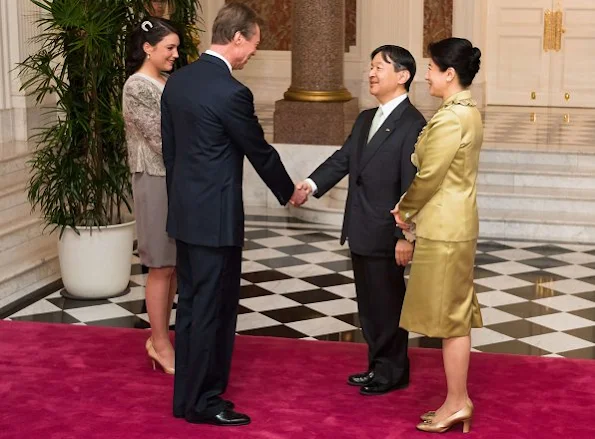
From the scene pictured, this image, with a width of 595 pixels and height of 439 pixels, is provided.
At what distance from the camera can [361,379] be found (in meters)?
5.61

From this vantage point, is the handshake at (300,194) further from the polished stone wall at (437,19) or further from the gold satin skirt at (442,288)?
the polished stone wall at (437,19)

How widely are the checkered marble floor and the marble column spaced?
1867 millimetres

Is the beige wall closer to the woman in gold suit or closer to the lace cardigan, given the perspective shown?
the lace cardigan

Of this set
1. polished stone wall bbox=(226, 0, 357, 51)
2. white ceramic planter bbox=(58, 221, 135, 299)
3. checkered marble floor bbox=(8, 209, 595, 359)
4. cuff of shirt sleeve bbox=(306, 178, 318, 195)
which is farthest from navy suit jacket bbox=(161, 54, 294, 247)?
polished stone wall bbox=(226, 0, 357, 51)

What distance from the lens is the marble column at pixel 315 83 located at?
1098 centimetres

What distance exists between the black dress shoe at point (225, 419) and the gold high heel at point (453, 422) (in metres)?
0.77

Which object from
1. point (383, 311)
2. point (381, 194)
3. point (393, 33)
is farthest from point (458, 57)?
point (393, 33)

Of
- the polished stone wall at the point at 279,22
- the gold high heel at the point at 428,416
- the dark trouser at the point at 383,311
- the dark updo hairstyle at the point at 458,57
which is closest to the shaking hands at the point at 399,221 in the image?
the dark trouser at the point at 383,311

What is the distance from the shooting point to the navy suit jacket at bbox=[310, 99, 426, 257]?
17.2ft

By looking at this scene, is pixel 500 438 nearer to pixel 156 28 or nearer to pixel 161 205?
pixel 161 205

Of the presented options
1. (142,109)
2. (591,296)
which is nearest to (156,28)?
(142,109)

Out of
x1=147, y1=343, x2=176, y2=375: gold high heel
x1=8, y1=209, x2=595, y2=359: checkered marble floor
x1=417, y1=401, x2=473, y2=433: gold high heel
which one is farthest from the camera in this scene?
x1=8, y1=209, x2=595, y2=359: checkered marble floor

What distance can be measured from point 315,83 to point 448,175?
6442mm

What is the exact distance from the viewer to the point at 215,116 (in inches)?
189
